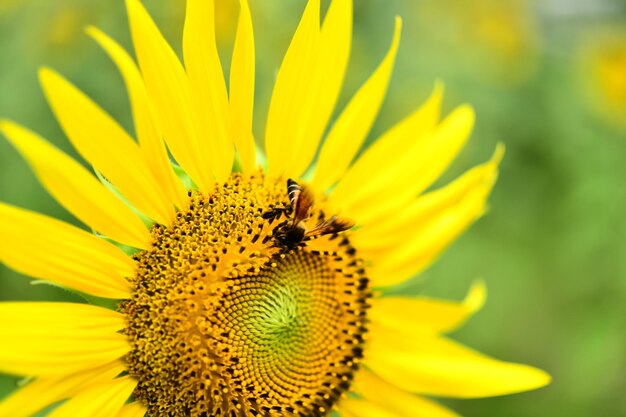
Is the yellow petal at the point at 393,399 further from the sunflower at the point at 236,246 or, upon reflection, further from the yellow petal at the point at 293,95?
the yellow petal at the point at 293,95

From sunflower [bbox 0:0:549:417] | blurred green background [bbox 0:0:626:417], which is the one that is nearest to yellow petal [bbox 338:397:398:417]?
sunflower [bbox 0:0:549:417]

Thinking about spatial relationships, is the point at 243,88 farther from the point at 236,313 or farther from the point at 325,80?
the point at 236,313

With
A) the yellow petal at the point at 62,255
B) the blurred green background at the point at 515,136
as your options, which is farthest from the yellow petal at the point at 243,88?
the blurred green background at the point at 515,136

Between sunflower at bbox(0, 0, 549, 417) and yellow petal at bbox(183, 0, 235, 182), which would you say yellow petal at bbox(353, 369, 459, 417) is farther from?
yellow petal at bbox(183, 0, 235, 182)

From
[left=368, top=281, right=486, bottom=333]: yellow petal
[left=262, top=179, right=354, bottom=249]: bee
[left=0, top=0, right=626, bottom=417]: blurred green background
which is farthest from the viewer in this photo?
[left=0, top=0, right=626, bottom=417]: blurred green background

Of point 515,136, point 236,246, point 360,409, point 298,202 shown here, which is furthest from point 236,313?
point 515,136

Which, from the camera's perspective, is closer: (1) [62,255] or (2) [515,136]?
(1) [62,255]
